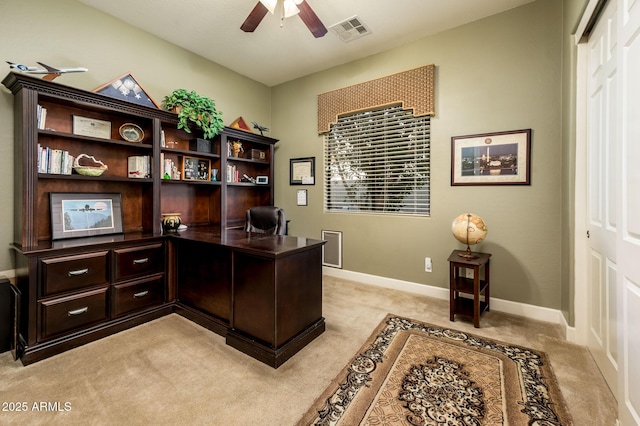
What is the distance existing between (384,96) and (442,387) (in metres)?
3.18

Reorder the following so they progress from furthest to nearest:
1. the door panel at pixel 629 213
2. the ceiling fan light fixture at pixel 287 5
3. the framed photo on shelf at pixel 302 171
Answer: the framed photo on shelf at pixel 302 171
the ceiling fan light fixture at pixel 287 5
the door panel at pixel 629 213

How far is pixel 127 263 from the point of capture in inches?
100

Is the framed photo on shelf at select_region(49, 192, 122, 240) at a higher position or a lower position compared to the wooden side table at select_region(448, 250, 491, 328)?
higher

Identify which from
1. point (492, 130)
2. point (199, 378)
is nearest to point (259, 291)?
point (199, 378)

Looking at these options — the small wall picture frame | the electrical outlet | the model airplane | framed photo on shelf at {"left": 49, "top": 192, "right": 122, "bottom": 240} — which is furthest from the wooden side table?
the model airplane

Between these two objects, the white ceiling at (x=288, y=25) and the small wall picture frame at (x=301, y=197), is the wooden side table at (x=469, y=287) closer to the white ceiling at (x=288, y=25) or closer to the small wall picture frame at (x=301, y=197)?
the small wall picture frame at (x=301, y=197)

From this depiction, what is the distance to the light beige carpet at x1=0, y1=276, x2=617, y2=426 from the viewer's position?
1490 millimetres

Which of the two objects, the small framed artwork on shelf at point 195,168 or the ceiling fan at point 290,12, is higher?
the ceiling fan at point 290,12

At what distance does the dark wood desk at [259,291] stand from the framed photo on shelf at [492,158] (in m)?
1.93

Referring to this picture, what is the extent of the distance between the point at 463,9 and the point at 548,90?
1.18 meters

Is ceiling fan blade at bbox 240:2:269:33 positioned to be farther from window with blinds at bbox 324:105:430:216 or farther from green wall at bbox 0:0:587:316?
window with blinds at bbox 324:105:430:216

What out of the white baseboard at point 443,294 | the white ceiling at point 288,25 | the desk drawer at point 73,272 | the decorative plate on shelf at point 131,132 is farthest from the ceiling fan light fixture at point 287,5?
the white baseboard at point 443,294

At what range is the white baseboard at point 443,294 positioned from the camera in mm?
2605

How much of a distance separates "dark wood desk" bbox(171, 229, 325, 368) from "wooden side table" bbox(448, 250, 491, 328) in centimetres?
128
